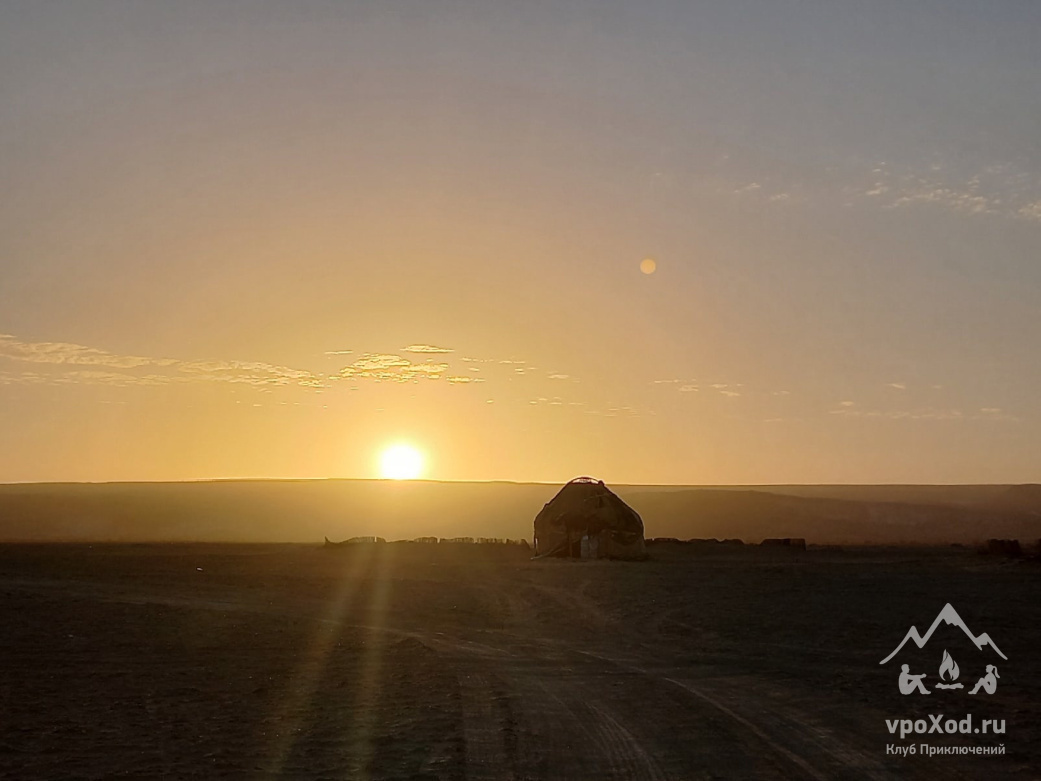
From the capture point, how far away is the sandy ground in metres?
11.3

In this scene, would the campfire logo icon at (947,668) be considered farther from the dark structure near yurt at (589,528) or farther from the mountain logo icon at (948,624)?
the dark structure near yurt at (589,528)

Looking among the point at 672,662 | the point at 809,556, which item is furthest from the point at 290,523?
the point at 672,662

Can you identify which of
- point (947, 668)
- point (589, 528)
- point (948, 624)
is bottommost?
point (947, 668)

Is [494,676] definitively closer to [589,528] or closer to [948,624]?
[948,624]

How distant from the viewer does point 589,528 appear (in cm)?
4816

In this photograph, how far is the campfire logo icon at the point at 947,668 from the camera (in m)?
15.6

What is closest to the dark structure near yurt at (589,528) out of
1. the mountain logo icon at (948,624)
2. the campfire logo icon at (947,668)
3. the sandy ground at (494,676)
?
the sandy ground at (494,676)

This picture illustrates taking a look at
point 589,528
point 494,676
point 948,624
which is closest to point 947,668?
point 948,624

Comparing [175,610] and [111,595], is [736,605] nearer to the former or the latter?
[175,610]

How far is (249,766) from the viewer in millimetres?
11070

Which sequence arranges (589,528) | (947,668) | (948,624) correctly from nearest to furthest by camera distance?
1. (947,668)
2. (948,624)
3. (589,528)

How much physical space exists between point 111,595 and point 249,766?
1915 centimetres

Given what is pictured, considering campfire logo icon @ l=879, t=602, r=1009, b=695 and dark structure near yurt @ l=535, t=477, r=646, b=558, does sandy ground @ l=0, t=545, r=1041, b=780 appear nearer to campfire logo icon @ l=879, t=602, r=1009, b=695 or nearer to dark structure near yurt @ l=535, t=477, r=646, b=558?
campfire logo icon @ l=879, t=602, r=1009, b=695

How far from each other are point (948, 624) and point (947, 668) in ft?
17.9
